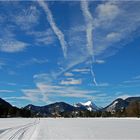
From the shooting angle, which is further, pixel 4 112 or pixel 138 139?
pixel 4 112

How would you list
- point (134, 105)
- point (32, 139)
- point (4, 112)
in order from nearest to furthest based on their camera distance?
point (32, 139), point (134, 105), point (4, 112)

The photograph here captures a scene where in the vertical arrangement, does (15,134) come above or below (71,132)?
below

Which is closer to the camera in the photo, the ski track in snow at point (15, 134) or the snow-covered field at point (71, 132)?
the ski track in snow at point (15, 134)

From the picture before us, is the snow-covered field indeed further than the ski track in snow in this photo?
Yes

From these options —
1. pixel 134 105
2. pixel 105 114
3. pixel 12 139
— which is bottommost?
pixel 12 139

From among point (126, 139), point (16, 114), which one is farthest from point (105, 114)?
point (126, 139)

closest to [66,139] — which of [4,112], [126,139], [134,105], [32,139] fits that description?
[32,139]

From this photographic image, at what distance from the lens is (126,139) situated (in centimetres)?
1850

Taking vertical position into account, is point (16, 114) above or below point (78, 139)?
above

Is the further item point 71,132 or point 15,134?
point 71,132

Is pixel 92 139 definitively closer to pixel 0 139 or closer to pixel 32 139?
pixel 32 139

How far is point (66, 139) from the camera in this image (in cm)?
1856

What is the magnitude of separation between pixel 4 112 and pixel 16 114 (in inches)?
1123

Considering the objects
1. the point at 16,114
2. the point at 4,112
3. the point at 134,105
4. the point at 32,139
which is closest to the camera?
the point at 32,139
